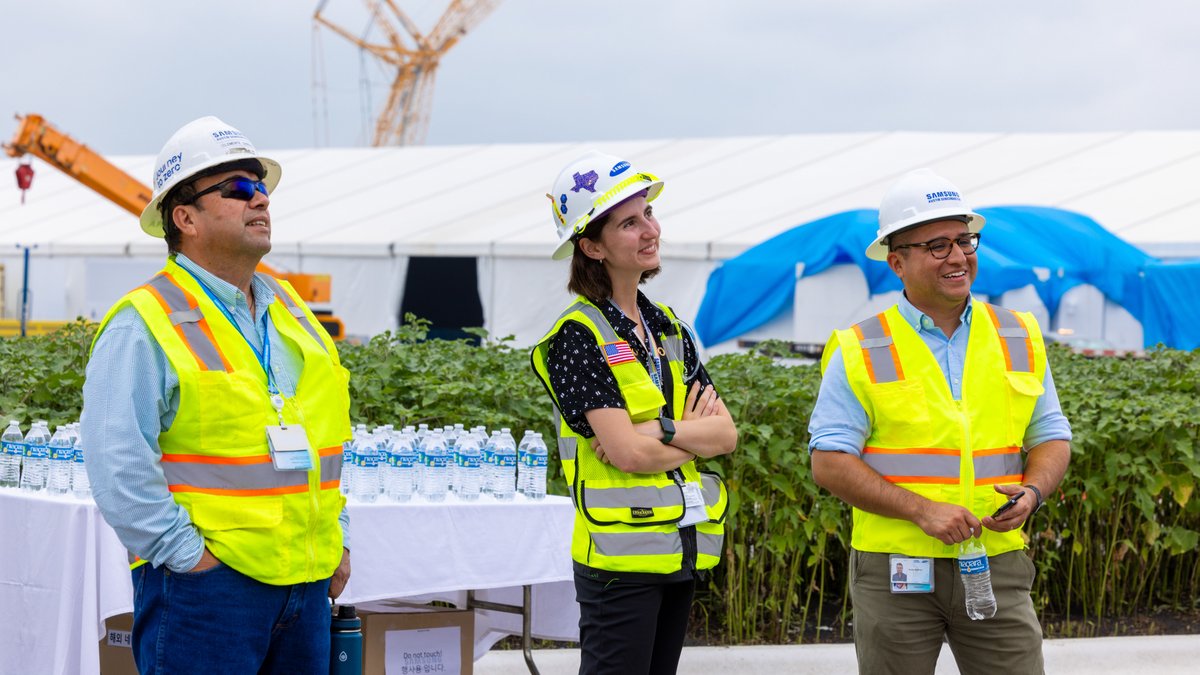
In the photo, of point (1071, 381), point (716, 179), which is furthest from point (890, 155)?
point (1071, 381)

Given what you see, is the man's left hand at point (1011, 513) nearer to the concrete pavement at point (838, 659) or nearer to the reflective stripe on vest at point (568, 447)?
the reflective stripe on vest at point (568, 447)

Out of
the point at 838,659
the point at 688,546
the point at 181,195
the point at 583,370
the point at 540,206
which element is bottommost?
the point at 838,659

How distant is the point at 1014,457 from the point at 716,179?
18.0 metres

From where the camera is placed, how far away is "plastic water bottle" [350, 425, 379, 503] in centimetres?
462

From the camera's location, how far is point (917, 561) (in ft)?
11.4

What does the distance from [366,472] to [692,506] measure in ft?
5.20

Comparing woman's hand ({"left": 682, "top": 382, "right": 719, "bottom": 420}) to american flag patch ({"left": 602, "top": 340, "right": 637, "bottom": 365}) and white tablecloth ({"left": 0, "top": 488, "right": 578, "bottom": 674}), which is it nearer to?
american flag patch ({"left": 602, "top": 340, "right": 637, "bottom": 365})

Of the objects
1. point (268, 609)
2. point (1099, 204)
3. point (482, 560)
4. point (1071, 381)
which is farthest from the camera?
point (1099, 204)

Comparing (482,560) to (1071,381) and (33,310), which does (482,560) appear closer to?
(1071,381)

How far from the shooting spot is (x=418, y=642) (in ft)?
16.1

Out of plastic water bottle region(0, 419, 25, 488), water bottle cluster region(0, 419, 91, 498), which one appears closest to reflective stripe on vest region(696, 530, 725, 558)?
water bottle cluster region(0, 419, 91, 498)

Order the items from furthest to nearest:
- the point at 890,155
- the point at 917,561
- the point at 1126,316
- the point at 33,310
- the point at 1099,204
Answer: the point at 33,310 → the point at 890,155 → the point at 1099,204 → the point at 1126,316 → the point at 917,561

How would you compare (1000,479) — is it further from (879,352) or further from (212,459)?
(212,459)

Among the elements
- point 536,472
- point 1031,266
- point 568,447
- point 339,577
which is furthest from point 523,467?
point 1031,266
